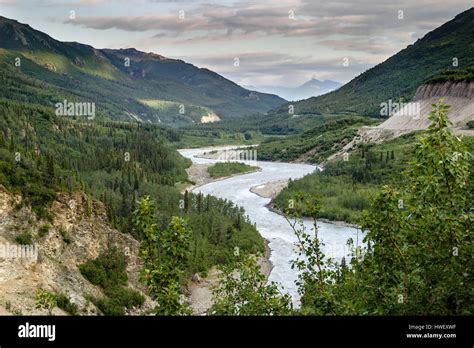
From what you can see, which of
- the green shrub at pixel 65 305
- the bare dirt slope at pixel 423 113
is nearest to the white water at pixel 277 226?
the green shrub at pixel 65 305

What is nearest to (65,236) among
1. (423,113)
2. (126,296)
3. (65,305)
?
(126,296)

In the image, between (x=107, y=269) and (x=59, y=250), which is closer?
(x=59, y=250)

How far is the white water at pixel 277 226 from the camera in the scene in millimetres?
67438

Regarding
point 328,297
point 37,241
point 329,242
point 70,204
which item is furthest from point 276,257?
point 328,297

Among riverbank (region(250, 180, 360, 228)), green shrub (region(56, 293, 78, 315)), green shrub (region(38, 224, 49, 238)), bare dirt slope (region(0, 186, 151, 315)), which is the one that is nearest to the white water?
riverbank (region(250, 180, 360, 228))

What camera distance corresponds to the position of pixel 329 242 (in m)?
80.4

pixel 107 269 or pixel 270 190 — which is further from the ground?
pixel 107 269

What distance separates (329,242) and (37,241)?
2005 inches

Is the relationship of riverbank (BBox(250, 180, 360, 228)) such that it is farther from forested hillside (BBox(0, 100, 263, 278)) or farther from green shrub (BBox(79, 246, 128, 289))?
green shrub (BBox(79, 246, 128, 289))

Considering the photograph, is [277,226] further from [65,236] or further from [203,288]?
[65,236]

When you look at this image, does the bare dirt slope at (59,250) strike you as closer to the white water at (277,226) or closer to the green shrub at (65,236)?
the green shrub at (65,236)

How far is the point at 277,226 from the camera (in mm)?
94750

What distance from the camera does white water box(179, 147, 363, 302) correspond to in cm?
6744
